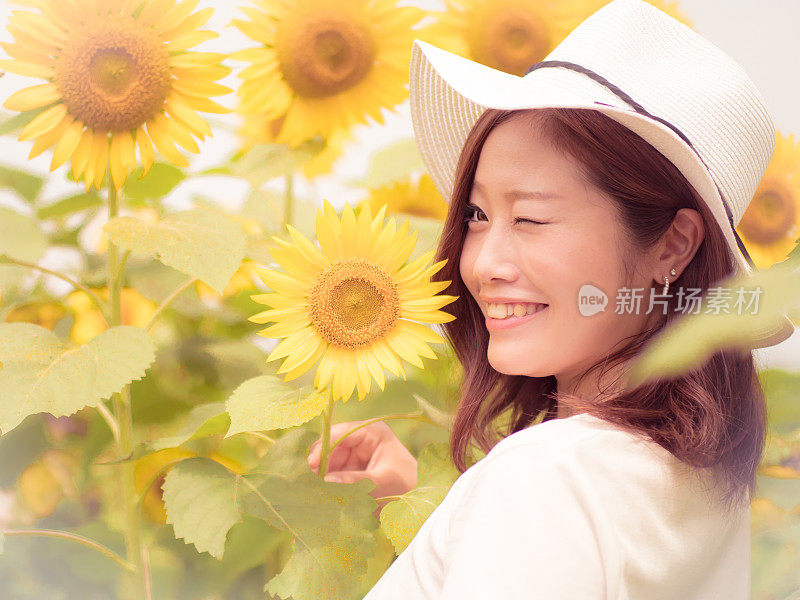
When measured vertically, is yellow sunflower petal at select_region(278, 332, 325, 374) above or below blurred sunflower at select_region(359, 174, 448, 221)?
below

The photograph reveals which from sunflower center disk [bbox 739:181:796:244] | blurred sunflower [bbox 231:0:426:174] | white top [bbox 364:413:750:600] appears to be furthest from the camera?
sunflower center disk [bbox 739:181:796:244]

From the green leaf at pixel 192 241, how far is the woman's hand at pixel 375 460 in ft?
0.69

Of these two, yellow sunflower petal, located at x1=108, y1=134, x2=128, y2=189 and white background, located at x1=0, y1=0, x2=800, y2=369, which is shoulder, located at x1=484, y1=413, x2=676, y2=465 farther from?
yellow sunflower petal, located at x1=108, y1=134, x2=128, y2=189

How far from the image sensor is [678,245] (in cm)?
62

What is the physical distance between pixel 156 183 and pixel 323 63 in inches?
Result: 7.7

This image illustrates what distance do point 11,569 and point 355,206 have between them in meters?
0.48

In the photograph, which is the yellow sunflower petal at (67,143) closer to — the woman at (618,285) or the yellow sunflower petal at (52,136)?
the yellow sunflower petal at (52,136)

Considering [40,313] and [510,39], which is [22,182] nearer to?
[40,313]

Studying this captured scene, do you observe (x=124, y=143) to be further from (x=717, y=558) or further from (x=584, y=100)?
(x=717, y=558)

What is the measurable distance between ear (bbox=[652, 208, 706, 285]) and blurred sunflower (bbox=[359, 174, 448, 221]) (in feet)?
→ 0.85

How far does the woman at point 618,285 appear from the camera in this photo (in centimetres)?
51

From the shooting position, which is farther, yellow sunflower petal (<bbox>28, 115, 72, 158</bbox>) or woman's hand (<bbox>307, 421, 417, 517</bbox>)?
woman's hand (<bbox>307, 421, 417, 517</bbox>)

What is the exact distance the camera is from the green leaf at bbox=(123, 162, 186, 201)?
0.73 metres

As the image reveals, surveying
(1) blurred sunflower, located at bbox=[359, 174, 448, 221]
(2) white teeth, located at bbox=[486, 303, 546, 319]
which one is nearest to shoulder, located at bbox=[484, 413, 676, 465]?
(2) white teeth, located at bbox=[486, 303, 546, 319]
